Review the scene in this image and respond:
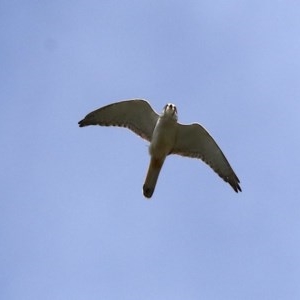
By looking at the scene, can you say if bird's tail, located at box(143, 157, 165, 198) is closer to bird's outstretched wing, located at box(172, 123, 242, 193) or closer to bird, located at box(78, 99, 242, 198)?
bird, located at box(78, 99, 242, 198)

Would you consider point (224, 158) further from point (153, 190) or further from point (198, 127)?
point (153, 190)

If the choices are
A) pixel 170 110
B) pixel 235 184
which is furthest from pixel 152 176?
pixel 235 184

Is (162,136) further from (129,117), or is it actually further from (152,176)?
(129,117)

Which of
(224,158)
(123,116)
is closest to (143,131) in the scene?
(123,116)

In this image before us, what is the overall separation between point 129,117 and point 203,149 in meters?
2.14

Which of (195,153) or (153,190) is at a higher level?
(195,153)

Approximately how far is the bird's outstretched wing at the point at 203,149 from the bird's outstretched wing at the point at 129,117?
2.71 ft

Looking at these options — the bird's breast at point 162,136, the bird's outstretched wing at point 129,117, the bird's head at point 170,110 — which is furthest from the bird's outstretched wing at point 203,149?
the bird's outstretched wing at point 129,117

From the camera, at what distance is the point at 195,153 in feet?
60.4

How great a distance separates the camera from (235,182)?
61.4 feet

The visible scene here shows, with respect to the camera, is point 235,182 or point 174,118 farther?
point 235,182

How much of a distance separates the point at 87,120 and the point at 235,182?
4.30 metres

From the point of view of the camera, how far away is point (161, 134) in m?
17.2

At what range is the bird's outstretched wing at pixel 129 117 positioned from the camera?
1783cm
